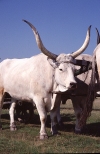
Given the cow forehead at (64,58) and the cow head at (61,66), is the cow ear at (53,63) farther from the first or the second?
the cow forehead at (64,58)

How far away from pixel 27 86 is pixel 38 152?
8.32 ft

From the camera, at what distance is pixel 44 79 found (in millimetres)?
7582

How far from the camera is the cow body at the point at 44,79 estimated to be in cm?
717

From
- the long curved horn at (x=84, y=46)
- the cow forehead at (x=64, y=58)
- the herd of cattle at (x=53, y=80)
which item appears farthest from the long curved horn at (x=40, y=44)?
Result: the long curved horn at (x=84, y=46)

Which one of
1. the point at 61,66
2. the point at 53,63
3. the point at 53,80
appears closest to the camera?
the point at 61,66

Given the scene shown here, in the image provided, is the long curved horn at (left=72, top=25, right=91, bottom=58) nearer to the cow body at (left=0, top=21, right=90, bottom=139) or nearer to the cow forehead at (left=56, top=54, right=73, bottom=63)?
the cow body at (left=0, top=21, right=90, bottom=139)

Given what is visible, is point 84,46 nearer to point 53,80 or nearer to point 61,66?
point 61,66

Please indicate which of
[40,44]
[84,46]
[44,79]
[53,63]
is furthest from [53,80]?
[84,46]

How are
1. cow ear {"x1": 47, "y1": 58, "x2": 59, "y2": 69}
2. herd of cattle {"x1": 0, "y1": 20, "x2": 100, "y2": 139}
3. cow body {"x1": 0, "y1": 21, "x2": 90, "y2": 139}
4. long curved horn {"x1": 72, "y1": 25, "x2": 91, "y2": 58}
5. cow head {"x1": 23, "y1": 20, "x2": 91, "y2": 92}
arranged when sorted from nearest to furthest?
herd of cattle {"x1": 0, "y1": 20, "x2": 100, "y2": 139} < cow head {"x1": 23, "y1": 20, "x2": 91, "y2": 92} < cow body {"x1": 0, "y1": 21, "x2": 90, "y2": 139} < cow ear {"x1": 47, "y1": 58, "x2": 59, "y2": 69} < long curved horn {"x1": 72, "y1": 25, "x2": 91, "y2": 58}

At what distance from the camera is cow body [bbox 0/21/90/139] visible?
7.17 meters

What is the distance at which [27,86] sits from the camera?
7.96 m

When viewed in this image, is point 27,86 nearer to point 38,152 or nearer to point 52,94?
point 52,94

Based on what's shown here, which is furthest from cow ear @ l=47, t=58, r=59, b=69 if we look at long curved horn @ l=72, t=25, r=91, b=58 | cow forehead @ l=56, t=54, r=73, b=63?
long curved horn @ l=72, t=25, r=91, b=58

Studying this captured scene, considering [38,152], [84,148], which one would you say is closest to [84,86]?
[84,148]
